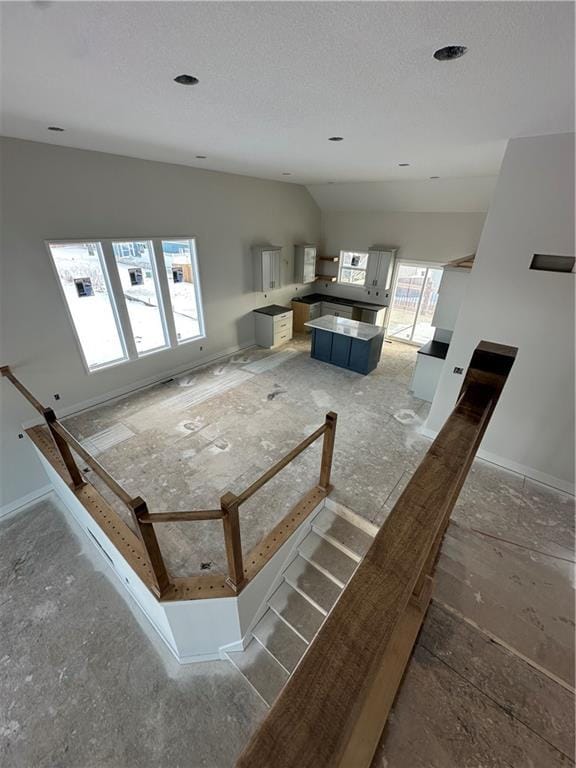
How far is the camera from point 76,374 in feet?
14.8

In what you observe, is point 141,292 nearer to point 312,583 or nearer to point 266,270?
point 266,270

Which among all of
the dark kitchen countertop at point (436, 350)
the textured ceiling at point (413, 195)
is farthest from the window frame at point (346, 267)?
the dark kitchen countertop at point (436, 350)

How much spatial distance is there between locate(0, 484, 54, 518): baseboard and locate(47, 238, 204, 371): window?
176 centimetres

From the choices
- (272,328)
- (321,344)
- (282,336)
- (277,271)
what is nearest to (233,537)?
(321,344)

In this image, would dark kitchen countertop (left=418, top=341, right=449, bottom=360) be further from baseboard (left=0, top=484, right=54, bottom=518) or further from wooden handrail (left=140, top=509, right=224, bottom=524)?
baseboard (left=0, top=484, right=54, bottom=518)

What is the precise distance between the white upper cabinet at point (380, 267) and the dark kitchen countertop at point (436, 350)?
255 centimetres

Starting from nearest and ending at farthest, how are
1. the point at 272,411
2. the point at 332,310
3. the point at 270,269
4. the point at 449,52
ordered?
the point at 449,52, the point at 272,411, the point at 270,269, the point at 332,310

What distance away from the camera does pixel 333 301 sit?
27.0ft

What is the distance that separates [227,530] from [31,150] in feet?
14.8

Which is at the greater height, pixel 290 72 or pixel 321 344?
pixel 290 72

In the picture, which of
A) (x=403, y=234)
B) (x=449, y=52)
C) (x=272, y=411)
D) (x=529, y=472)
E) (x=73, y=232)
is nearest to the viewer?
(x=449, y=52)

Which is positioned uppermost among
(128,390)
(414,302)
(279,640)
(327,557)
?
(414,302)

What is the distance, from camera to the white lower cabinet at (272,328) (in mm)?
6977

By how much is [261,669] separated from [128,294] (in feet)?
16.1
